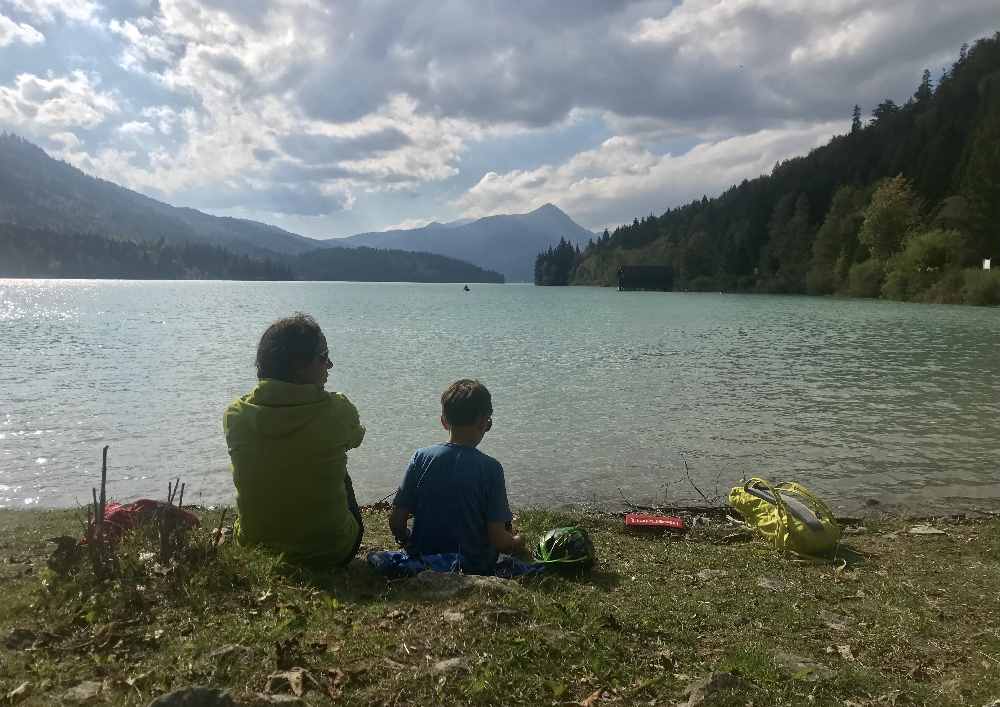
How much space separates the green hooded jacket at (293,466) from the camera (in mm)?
5754

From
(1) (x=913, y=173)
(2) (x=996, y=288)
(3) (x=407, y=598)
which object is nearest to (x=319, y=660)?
(3) (x=407, y=598)

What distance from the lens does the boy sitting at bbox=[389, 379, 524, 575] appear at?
253 inches

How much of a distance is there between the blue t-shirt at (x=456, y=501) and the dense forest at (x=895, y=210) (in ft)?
307

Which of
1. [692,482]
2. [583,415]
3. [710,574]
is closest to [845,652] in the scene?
[710,574]

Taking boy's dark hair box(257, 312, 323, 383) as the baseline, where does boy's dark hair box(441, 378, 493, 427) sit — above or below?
below

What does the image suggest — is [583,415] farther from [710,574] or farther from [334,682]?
[334,682]

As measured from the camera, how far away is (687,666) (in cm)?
472

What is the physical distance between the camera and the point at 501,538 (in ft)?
21.6

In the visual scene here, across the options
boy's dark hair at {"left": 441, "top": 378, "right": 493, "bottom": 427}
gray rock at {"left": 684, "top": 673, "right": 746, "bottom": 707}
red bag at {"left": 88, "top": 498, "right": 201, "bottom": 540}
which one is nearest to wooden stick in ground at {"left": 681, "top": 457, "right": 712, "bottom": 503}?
boy's dark hair at {"left": 441, "top": 378, "right": 493, "bottom": 427}

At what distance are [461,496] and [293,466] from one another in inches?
64.0

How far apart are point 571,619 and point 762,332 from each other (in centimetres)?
5007

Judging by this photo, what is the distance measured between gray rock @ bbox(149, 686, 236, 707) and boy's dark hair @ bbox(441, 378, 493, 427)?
3.31m

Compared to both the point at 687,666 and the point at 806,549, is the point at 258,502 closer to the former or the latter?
the point at 687,666

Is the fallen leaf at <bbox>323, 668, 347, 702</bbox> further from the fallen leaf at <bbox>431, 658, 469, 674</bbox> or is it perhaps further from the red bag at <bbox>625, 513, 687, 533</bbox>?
the red bag at <bbox>625, 513, 687, 533</bbox>
